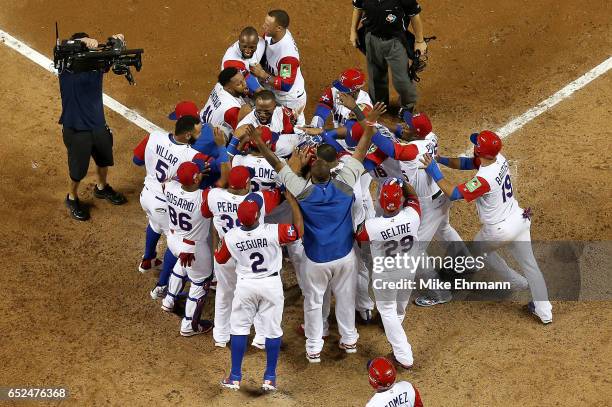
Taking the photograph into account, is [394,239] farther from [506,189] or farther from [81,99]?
[81,99]

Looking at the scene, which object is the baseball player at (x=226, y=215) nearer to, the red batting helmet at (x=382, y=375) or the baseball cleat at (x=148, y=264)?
the baseball cleat at (x=148, y=264)

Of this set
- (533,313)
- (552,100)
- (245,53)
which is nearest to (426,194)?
(533,313)

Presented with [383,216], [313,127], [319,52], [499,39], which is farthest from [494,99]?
[383,216]

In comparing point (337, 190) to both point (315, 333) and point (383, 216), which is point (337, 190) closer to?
point (383, 216)

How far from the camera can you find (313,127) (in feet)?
37.6

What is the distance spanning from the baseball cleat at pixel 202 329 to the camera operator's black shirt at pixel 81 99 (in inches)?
115

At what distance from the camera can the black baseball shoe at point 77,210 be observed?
40.8 feet

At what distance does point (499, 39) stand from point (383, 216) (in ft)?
19.3

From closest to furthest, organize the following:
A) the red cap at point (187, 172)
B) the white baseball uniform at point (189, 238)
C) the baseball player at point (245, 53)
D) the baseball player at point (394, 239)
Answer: the baseball player at point (394, 239)
the red cap at point (187, 172)
the white baseball uniform at point (189, 238)
the baseball player at point (245, 53)

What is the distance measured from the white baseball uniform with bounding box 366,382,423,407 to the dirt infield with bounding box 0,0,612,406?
123 centimetres

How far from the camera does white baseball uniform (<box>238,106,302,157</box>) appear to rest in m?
11.0

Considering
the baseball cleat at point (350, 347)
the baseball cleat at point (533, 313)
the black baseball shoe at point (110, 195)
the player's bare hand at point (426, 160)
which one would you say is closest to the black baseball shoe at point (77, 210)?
the black baseball shoe at point (110, 195)

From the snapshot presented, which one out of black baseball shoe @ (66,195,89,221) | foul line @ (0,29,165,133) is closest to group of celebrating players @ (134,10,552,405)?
black baseball shoe @ (66,195,89,221)

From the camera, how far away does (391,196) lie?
9.71 metres
